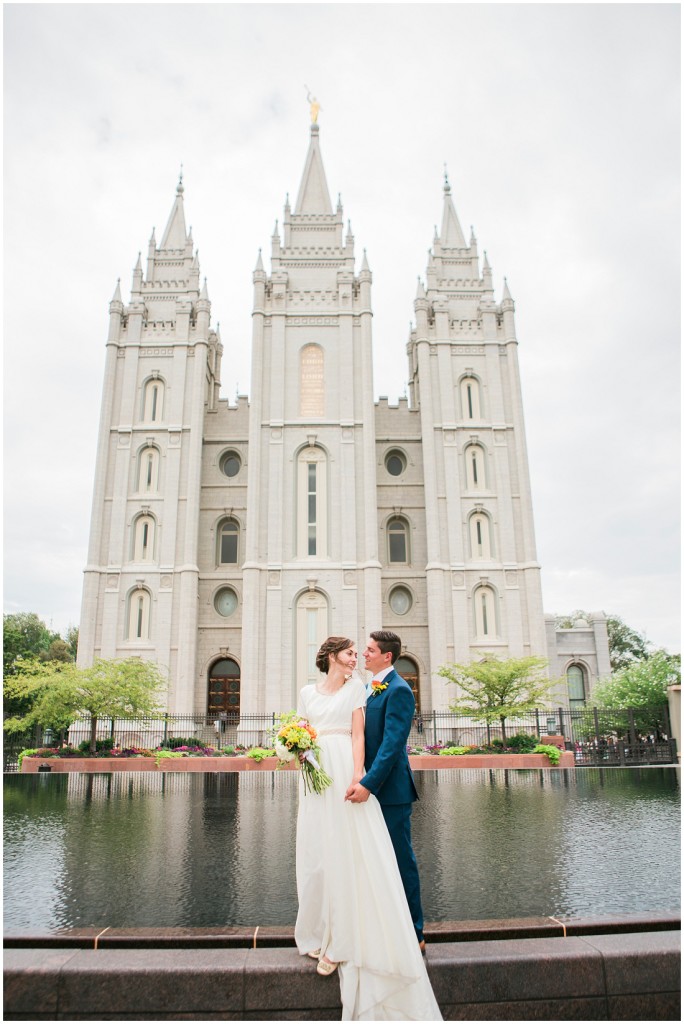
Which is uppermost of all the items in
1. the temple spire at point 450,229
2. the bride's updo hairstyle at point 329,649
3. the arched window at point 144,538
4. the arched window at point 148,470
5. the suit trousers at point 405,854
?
the temple spire at point 450,229

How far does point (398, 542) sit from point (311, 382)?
352 inches

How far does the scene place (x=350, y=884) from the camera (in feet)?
13.1

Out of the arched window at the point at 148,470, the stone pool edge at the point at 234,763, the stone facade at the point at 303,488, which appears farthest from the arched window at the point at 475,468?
the stone pool edge at the point at 234,763

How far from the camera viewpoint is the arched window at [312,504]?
3284 centimetres

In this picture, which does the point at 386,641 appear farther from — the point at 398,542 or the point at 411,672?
the point at 398,542

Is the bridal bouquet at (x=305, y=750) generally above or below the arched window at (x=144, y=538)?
below

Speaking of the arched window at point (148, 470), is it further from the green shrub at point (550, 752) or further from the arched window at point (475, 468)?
the green shrub at point (550, 752)

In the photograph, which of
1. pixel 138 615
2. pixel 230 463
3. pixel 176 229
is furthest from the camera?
pixel 176 229

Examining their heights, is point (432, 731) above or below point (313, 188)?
below

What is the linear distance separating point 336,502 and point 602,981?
29267 millimetres

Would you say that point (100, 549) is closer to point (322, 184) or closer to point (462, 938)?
point (322, 184)

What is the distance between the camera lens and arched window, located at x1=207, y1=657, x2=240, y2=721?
107ft

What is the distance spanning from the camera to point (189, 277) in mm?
37938

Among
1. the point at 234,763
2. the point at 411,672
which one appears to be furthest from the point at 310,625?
the point at 234,763
